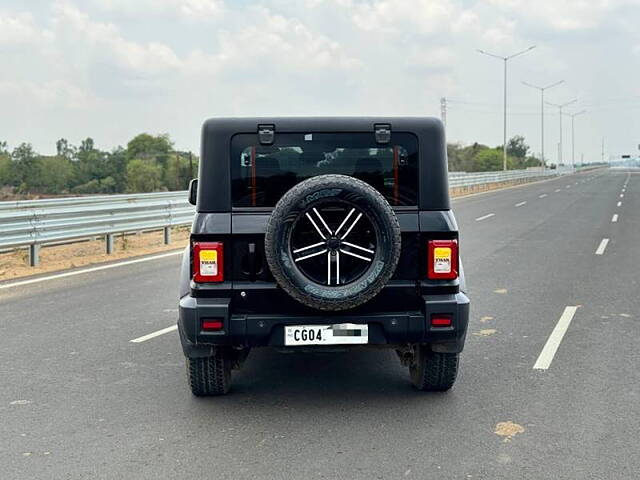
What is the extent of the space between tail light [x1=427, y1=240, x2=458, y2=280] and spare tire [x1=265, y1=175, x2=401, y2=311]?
0.32 metres

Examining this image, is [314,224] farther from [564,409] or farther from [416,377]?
[564,409]

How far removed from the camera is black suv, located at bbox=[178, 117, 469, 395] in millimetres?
4449

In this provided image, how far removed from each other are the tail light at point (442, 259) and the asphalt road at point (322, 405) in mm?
912

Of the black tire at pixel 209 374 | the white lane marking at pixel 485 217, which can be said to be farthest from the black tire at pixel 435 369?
the white lane marking at pixel 485 217

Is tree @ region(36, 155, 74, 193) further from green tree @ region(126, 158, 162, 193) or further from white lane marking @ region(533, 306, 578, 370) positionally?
white lane marking @ region(533, 306, 578, 370)

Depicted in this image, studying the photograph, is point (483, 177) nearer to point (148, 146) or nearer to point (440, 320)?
point (440, 320)

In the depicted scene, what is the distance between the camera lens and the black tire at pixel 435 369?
5.03m

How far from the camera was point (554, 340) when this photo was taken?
6809 mm

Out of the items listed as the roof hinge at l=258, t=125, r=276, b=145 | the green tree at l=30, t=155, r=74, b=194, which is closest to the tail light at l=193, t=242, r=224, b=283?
the roof hinge at l=258, t=125, r=276, b=145

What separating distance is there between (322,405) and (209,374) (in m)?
0.80

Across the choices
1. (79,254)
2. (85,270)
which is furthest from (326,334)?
(79,254)

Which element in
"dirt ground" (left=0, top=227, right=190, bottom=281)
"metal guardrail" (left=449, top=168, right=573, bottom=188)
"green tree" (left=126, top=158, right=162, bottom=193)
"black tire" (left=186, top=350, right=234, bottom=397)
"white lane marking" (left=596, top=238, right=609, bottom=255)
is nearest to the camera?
"black tire" (left=186, top=350, right=234, bottom=397)

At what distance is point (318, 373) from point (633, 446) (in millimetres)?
2423

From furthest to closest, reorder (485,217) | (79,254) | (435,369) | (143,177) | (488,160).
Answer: (488,160), (143,177), (485,217), (79,254), (435,369)
